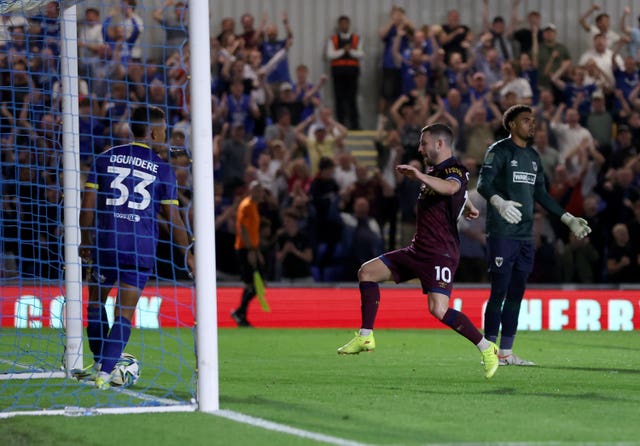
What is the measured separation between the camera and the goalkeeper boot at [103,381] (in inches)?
356

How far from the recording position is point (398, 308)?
56.2 ft

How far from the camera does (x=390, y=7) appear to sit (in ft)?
77.5

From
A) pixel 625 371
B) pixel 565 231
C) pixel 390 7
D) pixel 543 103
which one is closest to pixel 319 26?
pixel 390 7

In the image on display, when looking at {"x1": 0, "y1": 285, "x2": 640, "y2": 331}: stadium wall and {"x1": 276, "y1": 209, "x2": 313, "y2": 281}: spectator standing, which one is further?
{"x1": 276, "y1": 209, "x2": 313, "y2": 281}: spectator standing

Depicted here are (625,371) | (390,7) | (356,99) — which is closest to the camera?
(625,371)

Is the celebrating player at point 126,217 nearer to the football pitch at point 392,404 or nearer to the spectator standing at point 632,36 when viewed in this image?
the football pitch at point 392,404

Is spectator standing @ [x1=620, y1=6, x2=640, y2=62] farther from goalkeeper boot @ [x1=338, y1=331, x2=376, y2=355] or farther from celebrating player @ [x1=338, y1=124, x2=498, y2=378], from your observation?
goalkeeper boot @ [x1=338, y1=331, x2=376, y2=355]

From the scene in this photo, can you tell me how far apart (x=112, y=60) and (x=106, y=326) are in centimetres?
1025

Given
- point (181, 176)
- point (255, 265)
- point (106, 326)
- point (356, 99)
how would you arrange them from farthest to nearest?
point (356, 99), point (181, 176), point (255, 265), point (106, 326)

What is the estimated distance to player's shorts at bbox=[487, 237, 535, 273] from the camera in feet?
37.8

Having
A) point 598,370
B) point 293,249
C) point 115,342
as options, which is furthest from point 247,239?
point 115,342

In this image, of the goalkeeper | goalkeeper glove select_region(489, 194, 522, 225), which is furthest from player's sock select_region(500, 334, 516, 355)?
goalkeeper glove select_region(489, 194, 522, 225)

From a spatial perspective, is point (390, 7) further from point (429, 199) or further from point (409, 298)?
point (429, 199)

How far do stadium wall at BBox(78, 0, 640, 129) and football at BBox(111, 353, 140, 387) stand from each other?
13.4m
